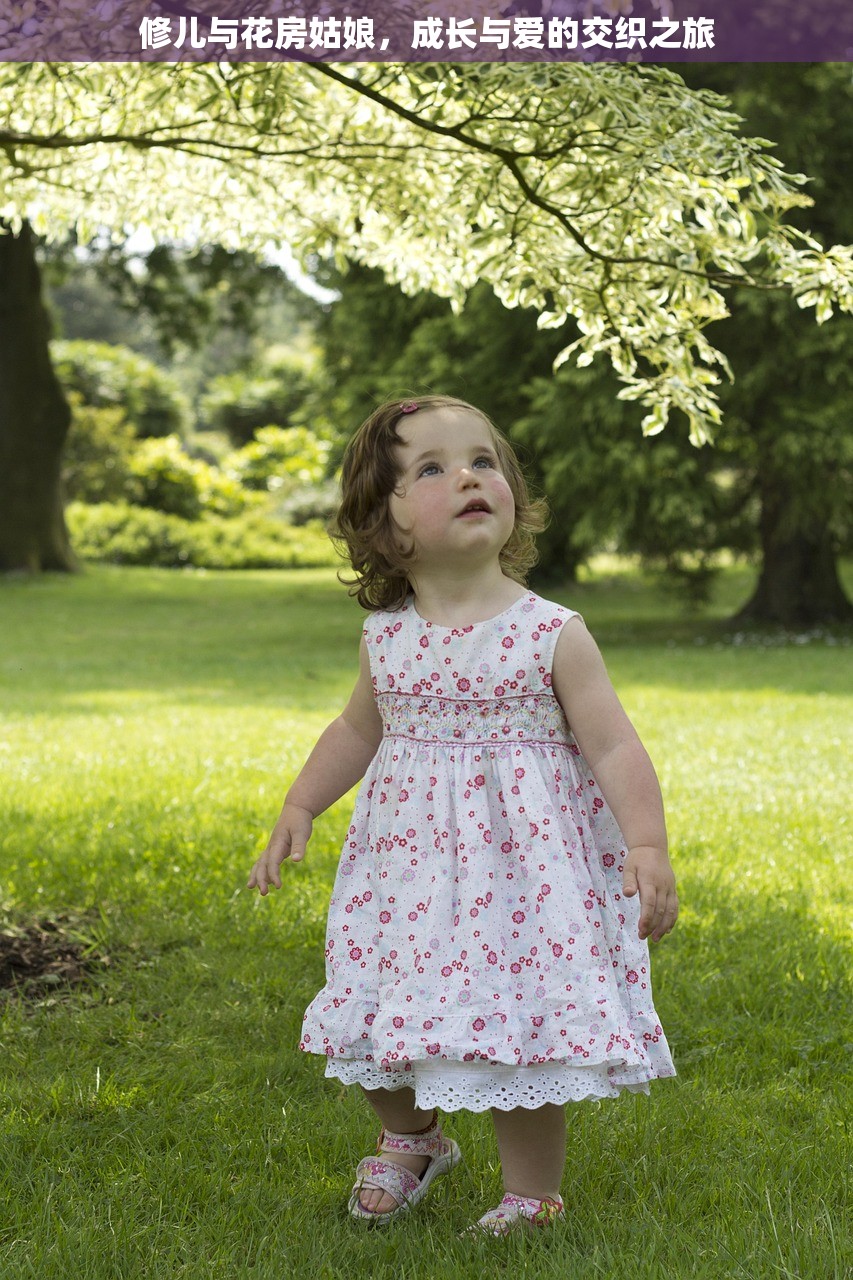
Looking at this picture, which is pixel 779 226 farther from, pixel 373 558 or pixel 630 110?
pixel 373 558

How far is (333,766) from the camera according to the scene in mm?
2781

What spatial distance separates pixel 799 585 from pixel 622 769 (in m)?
14.1

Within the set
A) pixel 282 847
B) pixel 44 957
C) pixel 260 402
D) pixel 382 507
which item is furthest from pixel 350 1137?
pixel 260 402

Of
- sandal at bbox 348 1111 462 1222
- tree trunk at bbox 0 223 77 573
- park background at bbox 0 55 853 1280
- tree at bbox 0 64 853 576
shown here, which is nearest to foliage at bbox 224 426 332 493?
tree trunk at bbox 0 223 77 573

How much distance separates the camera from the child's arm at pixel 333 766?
8.80ft

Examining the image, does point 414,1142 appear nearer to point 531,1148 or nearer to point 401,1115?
point 401,1115

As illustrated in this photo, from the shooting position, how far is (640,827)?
2357 mm

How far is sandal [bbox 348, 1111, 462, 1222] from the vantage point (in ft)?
8.36

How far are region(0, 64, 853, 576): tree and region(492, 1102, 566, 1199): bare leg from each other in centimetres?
200

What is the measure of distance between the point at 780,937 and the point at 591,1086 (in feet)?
6.69

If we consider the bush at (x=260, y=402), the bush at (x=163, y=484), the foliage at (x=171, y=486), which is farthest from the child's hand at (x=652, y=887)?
the bush at (x=260, y=402)

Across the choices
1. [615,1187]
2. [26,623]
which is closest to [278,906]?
[615,1187]

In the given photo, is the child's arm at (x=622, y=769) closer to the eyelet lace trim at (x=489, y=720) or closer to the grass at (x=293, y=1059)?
the eyelet lace trim at (x=489, y=720)

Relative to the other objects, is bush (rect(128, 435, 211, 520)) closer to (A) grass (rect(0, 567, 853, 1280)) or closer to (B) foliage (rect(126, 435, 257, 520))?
(B) foliage (rect(126, 435, 257, 520))
